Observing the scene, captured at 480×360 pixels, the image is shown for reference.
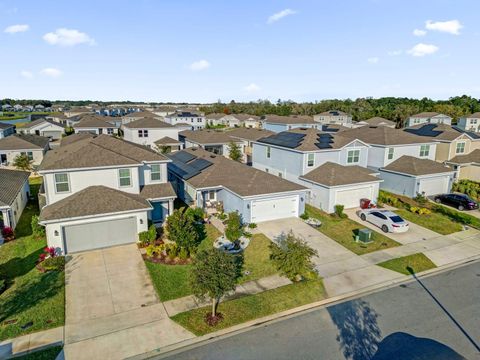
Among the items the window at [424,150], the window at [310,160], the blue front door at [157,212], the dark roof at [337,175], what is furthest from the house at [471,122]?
the blue front door at [157,212]

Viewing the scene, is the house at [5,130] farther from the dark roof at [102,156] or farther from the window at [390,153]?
the window at [390,153]

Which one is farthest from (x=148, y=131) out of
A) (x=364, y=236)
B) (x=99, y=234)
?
(x=364, y=236)

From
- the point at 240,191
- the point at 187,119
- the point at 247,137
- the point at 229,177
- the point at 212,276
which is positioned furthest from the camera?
the point at 187,119

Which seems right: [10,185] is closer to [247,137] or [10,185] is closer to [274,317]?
[274,317]

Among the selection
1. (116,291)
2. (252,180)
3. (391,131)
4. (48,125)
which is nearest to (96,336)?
(116,291)

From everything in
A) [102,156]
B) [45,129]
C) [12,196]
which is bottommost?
[12,196]

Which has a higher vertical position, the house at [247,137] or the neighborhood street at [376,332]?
the house at [247,137]

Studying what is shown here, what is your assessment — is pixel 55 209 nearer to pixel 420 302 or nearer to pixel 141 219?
pixel 141 219
